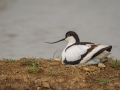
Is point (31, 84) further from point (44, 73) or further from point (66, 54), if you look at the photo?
point (66, 54)

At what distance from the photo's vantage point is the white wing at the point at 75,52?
540 cm

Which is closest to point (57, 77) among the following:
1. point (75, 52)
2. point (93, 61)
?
point (75, 52)

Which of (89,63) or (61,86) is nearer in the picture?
(61,86)

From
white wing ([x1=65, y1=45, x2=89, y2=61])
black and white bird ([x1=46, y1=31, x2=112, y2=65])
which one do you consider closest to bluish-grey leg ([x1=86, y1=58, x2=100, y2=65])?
black and white bird ([x1=46, y1=31, x2=112, y2=65])

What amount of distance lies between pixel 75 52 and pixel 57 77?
470 millimetres

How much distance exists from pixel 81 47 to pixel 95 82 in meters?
0.57

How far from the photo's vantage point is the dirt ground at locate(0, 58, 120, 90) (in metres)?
5.12

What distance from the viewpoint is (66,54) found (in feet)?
18.2

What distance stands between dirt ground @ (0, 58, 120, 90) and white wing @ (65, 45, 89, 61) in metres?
0.15

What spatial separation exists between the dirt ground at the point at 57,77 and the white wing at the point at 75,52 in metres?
0.15

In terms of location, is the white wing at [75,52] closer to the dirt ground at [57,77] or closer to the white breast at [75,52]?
the white breast at [75,52]

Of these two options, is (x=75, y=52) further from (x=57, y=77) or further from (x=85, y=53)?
(x=57, y=77)

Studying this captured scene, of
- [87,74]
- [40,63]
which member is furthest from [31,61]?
[87,74]

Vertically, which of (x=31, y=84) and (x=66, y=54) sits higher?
(x=66, y=54)
